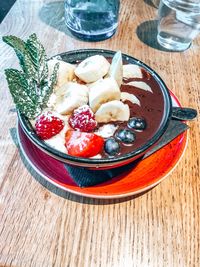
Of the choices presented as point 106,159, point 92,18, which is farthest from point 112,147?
point 92,18

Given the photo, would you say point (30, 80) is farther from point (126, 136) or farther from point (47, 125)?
point (126, 136)

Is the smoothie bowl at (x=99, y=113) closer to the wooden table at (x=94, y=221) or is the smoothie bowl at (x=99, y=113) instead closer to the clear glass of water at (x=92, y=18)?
the wooden table at (x=94, y=221)

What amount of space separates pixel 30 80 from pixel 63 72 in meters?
0.09

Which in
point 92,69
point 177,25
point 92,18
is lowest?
point 177,25

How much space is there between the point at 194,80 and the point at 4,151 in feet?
2.04

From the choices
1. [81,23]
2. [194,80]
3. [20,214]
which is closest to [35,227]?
[20,214]

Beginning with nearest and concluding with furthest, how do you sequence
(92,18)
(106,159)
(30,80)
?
1. (106,159)
2. (30,80)
3. (92,18)

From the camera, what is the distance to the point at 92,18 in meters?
1.23

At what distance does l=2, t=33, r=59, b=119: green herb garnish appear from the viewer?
0.76 metres

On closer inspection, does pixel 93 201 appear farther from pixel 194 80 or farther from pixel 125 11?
pixel 125 11

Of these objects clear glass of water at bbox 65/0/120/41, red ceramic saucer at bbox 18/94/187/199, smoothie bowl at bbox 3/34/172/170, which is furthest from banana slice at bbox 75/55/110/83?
clear glass of water at bbox 65/0/120/41

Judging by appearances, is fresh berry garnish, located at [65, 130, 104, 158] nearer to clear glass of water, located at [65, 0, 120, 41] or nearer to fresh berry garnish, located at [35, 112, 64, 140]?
fresh berry garnish, located at [35, 112, 64, 140]

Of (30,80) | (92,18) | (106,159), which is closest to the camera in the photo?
(106,159)

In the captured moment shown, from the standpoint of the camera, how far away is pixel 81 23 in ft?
4.08
